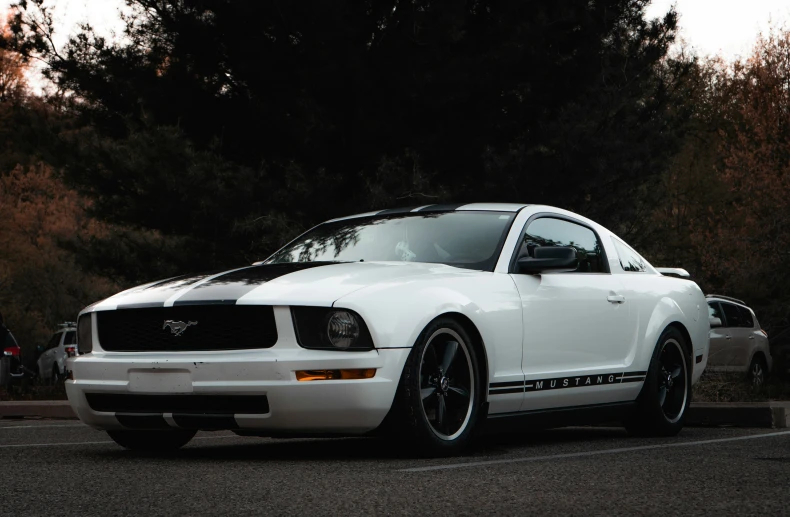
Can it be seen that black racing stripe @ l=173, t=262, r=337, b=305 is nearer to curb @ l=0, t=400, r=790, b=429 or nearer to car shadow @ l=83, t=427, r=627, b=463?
car shadow @ l=83, t=427, r=627, b=463

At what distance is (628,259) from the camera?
9516 millimetres

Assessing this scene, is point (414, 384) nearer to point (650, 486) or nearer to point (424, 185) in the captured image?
point (650, 486)

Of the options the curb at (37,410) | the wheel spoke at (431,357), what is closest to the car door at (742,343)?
the curb at (37,410)

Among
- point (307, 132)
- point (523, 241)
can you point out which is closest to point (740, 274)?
point (307, 132)

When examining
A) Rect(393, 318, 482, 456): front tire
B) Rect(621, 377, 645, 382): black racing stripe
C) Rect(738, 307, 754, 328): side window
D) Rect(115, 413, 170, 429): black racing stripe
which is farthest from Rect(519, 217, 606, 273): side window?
Rect(738, 307, 754, 328): side window

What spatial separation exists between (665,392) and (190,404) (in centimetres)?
393

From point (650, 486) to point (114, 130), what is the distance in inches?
616

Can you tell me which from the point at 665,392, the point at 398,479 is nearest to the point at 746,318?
the point at 665,392

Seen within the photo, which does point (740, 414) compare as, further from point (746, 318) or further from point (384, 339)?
point (746, 318)

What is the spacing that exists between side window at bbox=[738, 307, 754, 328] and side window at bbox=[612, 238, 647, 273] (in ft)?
42.1

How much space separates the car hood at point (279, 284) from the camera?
6.90 m

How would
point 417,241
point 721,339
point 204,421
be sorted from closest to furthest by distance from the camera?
point 204,421 < point 417,241 < point 721,339

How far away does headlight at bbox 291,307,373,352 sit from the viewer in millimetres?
6797

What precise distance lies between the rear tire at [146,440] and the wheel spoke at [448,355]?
1680 mm
